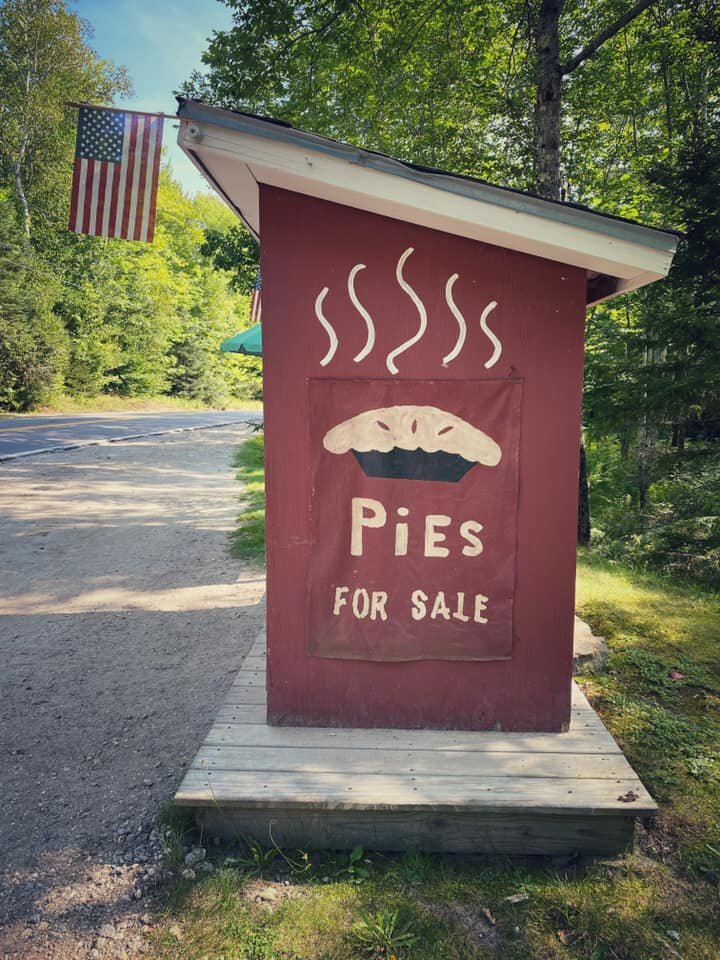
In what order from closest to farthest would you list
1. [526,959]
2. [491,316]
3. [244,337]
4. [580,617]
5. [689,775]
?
[526,959] < [491,316] < [689,775] < [580,617] < [244,337]

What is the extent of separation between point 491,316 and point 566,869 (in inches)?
108

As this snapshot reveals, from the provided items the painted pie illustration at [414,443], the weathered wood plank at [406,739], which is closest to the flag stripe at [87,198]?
the painted pie illustration at [414,443]

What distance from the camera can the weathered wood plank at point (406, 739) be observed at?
3.14 m

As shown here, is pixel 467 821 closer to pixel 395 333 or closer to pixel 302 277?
pixel 395 333

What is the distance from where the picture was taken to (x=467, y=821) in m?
2.76

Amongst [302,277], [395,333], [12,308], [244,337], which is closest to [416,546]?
[395,333]

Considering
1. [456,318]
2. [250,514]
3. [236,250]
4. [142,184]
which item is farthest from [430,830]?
[236,250]

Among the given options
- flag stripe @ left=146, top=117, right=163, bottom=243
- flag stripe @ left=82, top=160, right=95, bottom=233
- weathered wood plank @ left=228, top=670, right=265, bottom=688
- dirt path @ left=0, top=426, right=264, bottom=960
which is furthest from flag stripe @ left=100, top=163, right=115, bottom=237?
weathered wood plank @ left=228, top=670, right=265, bottom=688

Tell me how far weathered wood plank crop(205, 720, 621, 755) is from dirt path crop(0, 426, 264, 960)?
52 cm

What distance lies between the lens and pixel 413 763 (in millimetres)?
3006

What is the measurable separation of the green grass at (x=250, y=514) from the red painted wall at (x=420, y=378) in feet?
Answer: 5.88

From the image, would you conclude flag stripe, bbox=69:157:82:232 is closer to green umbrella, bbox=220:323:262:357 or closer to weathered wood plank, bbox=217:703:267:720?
weathered wood plank, bbox=217:703:267:720

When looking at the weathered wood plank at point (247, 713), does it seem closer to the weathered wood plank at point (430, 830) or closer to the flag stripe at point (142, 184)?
the weathered wood plank at point (430, 830)

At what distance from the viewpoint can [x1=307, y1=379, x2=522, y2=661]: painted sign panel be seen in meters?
3.18
